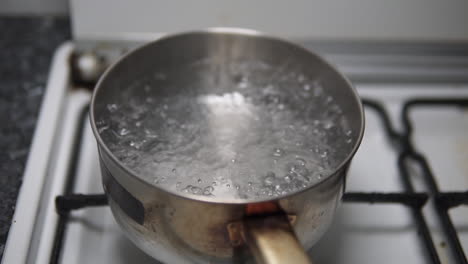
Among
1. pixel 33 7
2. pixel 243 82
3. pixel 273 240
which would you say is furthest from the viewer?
pixel 33 7

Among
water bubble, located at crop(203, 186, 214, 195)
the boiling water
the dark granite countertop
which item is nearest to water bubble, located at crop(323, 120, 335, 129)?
the boiling water

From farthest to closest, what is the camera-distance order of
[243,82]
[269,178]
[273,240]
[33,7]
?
1. [33,7]
2. [243,82]
3. [269,178]
4. [273,240]

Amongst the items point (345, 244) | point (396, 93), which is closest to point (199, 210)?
point (345, 244)

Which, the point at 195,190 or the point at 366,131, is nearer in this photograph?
the point at 195,190

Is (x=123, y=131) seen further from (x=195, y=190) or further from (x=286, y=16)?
(x=286, y=16)

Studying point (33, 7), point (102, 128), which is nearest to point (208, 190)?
point (102, 128)

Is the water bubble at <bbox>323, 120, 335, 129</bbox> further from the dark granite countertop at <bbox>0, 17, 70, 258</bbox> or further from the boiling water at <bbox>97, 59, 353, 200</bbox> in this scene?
the dark granite countertop at <bbox>0, 17, 70, 258</bbox>

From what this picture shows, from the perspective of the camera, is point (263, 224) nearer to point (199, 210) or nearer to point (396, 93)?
point (199, 210)
